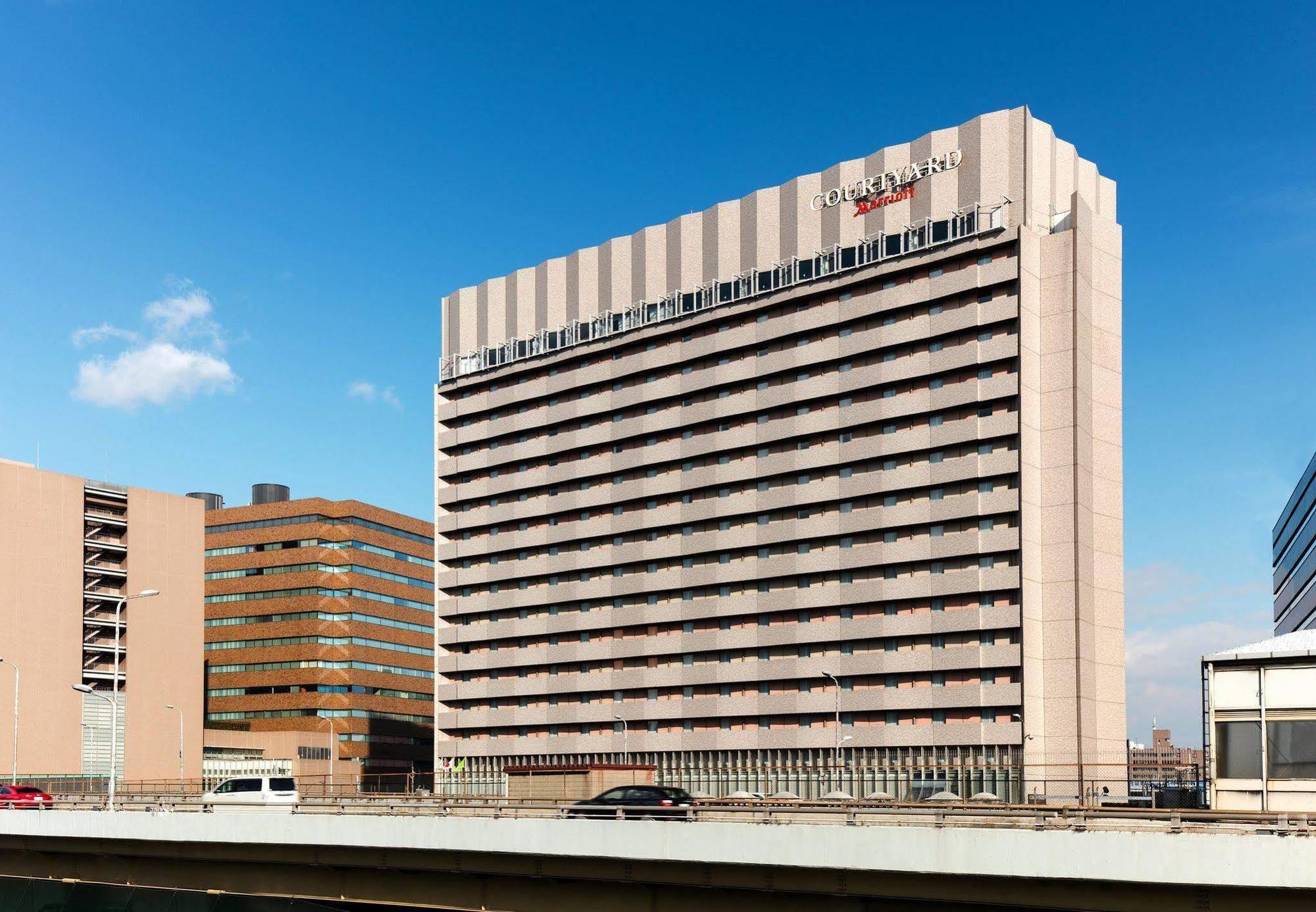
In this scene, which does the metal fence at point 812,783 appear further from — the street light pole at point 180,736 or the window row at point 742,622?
the street light pole at point 180,736

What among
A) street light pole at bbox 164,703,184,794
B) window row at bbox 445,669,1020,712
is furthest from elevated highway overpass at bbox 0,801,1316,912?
street light pole at bbox 164,703,184,794

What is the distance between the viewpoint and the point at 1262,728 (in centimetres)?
3894

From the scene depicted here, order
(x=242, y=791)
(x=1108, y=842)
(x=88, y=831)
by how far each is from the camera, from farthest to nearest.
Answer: (x=242, y=791), (x=88, y=831), (x=1108, y=842)

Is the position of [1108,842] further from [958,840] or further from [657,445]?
[657,445]

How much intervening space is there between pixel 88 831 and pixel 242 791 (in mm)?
6523

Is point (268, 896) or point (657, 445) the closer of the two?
point (268, 896)

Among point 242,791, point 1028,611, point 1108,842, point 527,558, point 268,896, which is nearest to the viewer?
point 1108,842

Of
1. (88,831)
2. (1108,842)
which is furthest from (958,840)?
(88,831)

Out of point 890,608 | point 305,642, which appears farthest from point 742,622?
point 305,642

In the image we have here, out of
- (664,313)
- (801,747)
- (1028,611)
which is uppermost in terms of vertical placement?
(664,313)

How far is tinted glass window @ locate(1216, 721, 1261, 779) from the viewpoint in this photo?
39.0 meters

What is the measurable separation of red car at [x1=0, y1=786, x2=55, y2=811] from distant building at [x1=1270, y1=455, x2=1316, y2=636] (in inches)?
4421

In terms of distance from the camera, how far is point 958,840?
30766 mm

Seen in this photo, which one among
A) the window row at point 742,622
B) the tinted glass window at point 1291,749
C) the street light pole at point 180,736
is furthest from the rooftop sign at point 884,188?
the street light pole at point 180,736
